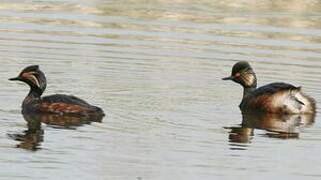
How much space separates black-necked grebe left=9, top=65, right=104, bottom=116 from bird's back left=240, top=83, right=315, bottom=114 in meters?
3.03

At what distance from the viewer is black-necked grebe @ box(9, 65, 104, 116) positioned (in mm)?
18344

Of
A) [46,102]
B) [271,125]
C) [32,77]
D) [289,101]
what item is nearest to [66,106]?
[46,102]

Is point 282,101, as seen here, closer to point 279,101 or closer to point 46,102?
point 279,101

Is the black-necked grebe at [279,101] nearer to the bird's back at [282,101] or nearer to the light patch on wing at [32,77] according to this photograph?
the bird's back at [282,101]

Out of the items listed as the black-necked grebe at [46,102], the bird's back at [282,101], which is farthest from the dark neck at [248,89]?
the black-necked grebe at [46,102]

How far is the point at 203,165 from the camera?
14.8 metres

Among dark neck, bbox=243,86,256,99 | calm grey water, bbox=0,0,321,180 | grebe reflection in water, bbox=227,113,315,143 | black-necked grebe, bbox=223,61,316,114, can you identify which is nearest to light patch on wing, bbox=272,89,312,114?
black-necked grebe, bbox=223,61,316,114

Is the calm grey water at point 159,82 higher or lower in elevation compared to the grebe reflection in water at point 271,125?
higher

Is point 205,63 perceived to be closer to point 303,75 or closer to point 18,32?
point 303,75

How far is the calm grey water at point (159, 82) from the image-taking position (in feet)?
48.8

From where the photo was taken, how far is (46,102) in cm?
1894

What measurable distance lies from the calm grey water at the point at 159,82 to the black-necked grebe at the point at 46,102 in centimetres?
28

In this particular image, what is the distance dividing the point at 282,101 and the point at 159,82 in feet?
8.80

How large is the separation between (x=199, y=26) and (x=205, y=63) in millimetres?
6091
